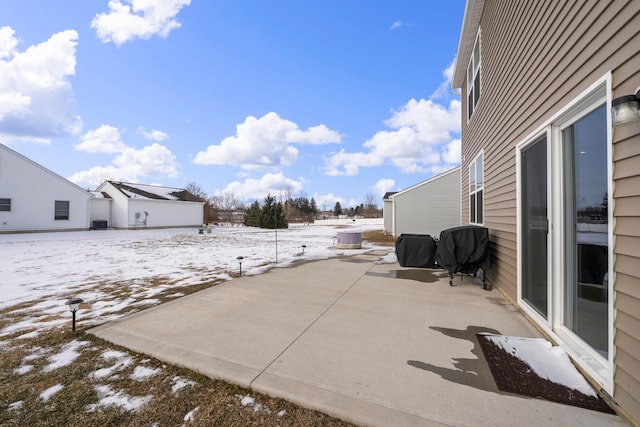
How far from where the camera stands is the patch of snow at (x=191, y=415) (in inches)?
72.8

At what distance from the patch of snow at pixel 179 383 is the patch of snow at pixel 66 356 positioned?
1195 millimetres

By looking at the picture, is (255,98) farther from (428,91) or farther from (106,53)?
(428,91)

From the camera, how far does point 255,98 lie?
17.6 m

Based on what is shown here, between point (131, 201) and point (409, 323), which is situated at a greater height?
point (131, 201)

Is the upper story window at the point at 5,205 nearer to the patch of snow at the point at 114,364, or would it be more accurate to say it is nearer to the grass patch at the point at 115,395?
the grass patch at the point at 115,395

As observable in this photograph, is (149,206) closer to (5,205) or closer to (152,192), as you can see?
(152,192)

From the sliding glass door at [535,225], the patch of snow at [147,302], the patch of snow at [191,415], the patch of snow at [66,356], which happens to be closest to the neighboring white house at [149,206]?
the patch of snow at [147,302]

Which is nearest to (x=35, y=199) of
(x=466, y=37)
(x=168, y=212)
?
(x=168, y=212)

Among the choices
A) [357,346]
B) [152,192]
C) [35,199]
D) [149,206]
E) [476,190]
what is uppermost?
[152,192]

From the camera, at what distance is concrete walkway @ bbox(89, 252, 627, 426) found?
1.89m

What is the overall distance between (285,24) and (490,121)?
31.5 feet

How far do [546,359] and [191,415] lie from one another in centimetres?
302

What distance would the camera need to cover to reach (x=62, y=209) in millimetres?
20297

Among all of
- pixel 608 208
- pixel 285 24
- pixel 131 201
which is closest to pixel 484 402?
pixel 608 208
